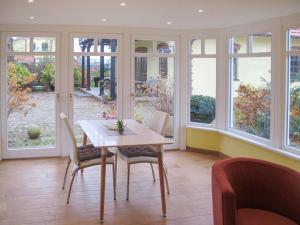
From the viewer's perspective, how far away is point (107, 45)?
6.38 metres

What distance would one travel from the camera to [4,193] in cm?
445

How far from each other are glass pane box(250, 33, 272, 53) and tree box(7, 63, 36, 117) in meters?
3.45

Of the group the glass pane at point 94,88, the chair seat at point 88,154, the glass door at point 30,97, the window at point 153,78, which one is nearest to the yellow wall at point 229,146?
the window at point 153,78

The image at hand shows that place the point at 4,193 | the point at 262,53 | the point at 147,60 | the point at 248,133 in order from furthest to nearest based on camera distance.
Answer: the point at 147,60
the point at 248,133
the point at 262,53
the point at 4,193

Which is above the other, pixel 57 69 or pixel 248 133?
pixel 57 69

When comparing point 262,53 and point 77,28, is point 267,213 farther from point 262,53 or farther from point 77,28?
point 77,28

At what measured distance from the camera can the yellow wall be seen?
16.4 feet

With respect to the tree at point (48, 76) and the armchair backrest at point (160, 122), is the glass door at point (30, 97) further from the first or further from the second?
the armchair backrest at point (160, 122)

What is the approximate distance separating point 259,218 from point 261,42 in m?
3.43

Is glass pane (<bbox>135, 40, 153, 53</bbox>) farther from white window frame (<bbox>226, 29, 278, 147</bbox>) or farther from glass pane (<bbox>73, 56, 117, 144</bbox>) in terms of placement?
white window frame (<bbox>226, 29, 278, 147</bbox>)

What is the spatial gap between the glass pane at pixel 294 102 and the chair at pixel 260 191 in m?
2.22

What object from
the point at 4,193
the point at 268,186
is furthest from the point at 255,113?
the point at 4,193

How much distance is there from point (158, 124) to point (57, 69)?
2.19 m

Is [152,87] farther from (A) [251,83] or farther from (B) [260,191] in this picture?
(B) [260,191]
